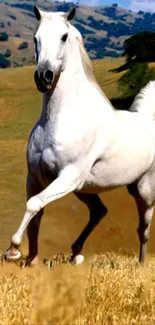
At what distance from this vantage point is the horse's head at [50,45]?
21.4 ft

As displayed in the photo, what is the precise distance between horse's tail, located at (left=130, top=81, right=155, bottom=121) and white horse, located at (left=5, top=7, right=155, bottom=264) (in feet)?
3.37

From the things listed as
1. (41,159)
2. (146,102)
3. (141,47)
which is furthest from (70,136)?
(141,47)

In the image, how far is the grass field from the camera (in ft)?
15.6

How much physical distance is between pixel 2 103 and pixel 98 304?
49.1 m

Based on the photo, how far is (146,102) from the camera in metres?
9.39

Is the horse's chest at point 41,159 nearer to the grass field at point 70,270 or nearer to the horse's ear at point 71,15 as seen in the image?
the grass field at point 70,270

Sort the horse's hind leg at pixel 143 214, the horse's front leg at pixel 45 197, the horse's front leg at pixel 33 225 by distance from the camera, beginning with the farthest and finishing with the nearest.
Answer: the horse's hind leg at pixel 143 214, the horse's front leg at pixel 33 225, the horse's front leg at pixel 45 197

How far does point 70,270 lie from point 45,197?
1.01m

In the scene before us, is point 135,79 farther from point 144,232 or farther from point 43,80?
point 43,80

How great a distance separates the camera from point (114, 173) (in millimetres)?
7590

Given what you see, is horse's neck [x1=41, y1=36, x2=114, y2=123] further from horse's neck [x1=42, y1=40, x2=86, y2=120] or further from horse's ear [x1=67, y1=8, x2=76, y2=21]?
horse's ear [x1=67, y1=8, x2=76, y2=21]

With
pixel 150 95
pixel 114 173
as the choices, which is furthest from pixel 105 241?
pixel 114 173

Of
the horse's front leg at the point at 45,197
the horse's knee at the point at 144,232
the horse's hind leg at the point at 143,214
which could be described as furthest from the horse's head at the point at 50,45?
the horse's knee at the point at 144,232

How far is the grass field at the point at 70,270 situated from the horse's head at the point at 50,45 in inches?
69.6
